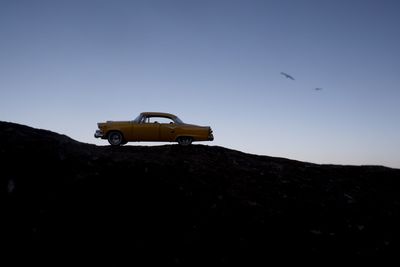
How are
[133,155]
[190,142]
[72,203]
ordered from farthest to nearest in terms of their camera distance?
[190,142]
[133,155]
[72,203]

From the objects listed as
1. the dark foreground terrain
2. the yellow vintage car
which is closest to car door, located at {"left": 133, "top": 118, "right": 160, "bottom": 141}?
the yellow vintage car

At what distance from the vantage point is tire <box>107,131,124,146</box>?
12.1m

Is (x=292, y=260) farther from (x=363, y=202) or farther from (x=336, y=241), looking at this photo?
(x=363, y=202)

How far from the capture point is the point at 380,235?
6996 millimetres

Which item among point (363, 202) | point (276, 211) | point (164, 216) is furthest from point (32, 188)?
point (363, 202)

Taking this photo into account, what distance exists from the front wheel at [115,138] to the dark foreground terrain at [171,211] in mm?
3006

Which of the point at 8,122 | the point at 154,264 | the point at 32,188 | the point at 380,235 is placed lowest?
the point at 154,264

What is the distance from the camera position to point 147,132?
478 inches

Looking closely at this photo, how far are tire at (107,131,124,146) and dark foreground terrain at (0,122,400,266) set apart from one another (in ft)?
9.86

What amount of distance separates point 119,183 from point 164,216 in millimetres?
1508

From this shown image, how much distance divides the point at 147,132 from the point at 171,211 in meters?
5.94

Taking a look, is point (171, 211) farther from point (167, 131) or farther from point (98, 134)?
point (98, 134)

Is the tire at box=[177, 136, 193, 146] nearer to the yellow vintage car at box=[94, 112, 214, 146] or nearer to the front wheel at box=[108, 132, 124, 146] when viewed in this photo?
the yellow vintage car at box=[94, 112, 214, 146]

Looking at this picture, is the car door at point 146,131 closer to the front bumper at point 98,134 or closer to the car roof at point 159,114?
the car roof at point 159,114
